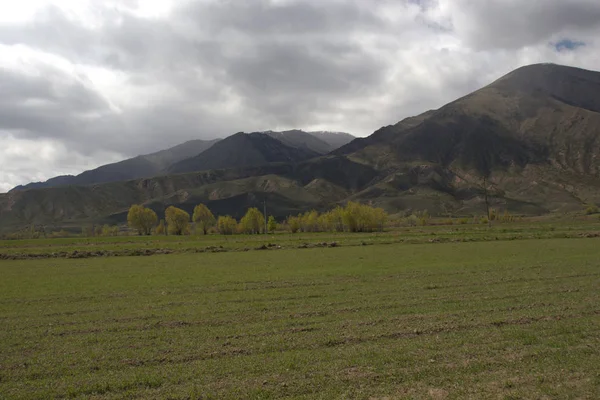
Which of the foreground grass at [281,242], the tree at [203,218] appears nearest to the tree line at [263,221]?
the tree at [203,218]

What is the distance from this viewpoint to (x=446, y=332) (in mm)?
14891

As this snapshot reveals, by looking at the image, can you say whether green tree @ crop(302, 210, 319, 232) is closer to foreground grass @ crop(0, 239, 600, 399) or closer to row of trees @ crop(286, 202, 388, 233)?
row of trees @ crop(286, 202, 388, 233)

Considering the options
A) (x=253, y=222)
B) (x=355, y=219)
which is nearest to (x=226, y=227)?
(x=253, y=222)

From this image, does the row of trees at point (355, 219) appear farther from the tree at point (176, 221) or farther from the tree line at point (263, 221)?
the tree at point (176, 221)

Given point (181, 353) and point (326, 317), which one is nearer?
point (181, 353)

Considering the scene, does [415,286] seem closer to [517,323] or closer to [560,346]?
[517,323]

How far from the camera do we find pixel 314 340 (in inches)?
575

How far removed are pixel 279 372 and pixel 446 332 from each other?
6.72m

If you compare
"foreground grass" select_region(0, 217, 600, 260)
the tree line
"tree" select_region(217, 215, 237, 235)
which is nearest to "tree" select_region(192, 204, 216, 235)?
the tree line

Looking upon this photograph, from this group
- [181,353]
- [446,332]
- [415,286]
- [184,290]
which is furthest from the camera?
[184,290]

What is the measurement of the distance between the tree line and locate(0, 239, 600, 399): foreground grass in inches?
5089

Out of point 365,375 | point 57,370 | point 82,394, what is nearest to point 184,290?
point 57,370

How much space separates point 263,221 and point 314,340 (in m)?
160

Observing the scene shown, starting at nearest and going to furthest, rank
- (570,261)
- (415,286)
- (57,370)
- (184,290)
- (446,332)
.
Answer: (57,370) → (446,332) → (415,286) → (184,290) → (570,261)
